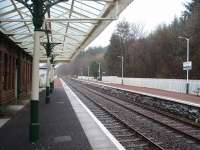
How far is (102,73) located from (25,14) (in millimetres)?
105240

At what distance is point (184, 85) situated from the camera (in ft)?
144

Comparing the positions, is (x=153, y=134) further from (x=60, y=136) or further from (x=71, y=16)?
(x=71, y=16)

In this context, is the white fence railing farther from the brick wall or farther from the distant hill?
the distant hill

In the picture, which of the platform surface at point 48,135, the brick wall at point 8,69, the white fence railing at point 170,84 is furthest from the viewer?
the white fence railing at point 170,84

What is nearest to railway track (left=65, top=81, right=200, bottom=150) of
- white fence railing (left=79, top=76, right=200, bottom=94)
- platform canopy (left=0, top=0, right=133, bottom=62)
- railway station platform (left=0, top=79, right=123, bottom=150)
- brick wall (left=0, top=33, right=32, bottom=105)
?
railway station platform (left=0, top=79, right=123, bottom=150)

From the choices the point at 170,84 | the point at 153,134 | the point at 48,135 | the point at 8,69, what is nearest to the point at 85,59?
the point at 170,84

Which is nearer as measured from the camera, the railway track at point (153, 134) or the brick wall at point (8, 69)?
the railway track at point (153, 134)

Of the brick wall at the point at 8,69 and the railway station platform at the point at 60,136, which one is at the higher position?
the brick wall at the point at 8,69

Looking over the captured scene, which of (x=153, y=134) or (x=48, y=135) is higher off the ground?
(x=48, y=135)

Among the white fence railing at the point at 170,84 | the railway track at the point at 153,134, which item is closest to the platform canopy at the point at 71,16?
the railway track at the point at 153,134

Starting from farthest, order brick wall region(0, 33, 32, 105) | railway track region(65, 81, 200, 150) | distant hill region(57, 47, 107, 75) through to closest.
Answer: distant hill region(57, 47, 107, 75), brick wall region(0, 33, 32, 105), railway track region(65, 81, 200, 150)

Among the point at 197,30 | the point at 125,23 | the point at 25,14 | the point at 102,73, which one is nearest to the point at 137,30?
the point at 125,23

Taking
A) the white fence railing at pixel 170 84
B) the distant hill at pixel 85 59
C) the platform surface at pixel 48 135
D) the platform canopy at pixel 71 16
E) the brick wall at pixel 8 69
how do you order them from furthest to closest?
1. the distant hill at pixel 85 59
2. the white fence railing at pixel 170 84
3. the brick wall at pixel 8 69
4. the platform canopy at pixel 71 16
5. the platform surface at pixel 48 135

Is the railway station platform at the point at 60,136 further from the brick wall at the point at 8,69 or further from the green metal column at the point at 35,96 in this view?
the brick wall at the point at 8,69
